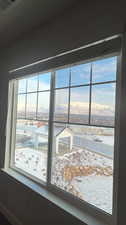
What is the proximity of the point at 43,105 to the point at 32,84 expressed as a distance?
44cm

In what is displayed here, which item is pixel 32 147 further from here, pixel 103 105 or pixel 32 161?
pixel 103 105

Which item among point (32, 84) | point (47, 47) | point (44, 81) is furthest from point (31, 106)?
point (47, 47)

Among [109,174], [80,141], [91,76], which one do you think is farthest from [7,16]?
[109,174]

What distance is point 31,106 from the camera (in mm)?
2691

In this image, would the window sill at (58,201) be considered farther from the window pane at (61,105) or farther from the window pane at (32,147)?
the window pane at (61,105)

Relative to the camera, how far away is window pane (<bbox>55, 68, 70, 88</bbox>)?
2.10 metres

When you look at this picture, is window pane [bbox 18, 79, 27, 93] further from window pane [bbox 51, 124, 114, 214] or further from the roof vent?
the roof vent

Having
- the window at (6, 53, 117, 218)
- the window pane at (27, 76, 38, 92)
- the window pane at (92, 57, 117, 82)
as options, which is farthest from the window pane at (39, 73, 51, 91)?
the window pane at (92, 57, 117, 82)

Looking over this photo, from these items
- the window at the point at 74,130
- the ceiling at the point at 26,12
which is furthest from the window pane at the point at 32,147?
the ceiling at the point at 26,12

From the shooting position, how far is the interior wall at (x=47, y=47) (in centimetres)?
157

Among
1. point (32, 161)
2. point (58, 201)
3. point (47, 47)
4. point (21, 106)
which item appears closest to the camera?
point (58, 201)

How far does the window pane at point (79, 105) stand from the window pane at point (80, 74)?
0.07 m

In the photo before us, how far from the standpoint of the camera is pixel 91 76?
182 centimetres

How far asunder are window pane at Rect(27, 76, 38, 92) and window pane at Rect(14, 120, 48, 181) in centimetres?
44
